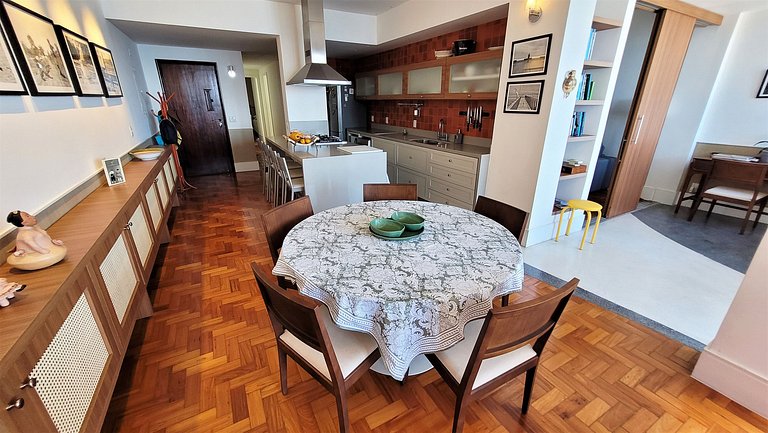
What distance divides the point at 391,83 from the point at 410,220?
14.0 ft

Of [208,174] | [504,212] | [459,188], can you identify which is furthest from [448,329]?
[208,174]

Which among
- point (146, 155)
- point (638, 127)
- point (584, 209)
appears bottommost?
point (584, 209)

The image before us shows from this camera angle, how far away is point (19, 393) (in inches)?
32.4

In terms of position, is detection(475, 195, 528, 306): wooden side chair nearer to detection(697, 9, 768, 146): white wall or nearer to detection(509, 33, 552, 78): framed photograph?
detection(509, 33, 552, 78): framed photograph

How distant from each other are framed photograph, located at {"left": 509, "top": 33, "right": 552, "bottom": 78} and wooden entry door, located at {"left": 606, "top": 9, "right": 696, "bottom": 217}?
1577 millimetres

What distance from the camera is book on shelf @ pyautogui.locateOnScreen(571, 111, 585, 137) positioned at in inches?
122

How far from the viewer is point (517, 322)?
1.00m

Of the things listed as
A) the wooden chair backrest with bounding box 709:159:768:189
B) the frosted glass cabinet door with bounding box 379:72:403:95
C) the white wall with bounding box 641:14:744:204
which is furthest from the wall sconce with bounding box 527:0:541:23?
the white wall with bounding box 641:14:744:204

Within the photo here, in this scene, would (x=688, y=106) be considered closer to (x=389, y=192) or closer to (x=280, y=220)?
(x=389, y=192)

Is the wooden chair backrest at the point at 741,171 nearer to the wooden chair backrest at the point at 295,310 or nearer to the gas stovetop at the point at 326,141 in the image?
the gas stovetop at the point at 326,141

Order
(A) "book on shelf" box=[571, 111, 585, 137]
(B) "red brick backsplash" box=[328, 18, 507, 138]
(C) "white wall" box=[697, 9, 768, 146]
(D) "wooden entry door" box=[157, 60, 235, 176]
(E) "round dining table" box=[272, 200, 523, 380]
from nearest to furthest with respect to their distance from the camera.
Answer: (E) "round dining table" box=[272, 200, 523, 380] → (A) "book on shelf" box=[571, 111, 585, 137] → (C) "white wall" box=[697, 9, 768, 146] → (B) "red brick backsplash" box=[328, 18, 507, 138] → (D) "wooden entry door" box=[157, 60, 235, 176]

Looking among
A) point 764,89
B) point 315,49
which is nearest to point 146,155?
point 315,49

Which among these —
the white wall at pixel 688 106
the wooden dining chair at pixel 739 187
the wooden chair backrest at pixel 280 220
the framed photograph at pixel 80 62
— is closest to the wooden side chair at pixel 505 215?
the wooden chair backrest at pixel 280 220

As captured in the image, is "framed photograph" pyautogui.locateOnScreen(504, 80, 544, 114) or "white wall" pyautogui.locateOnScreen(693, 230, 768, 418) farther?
"framed photograph" pyautogui.locateOnScreen(504, 80, 544, 114)
